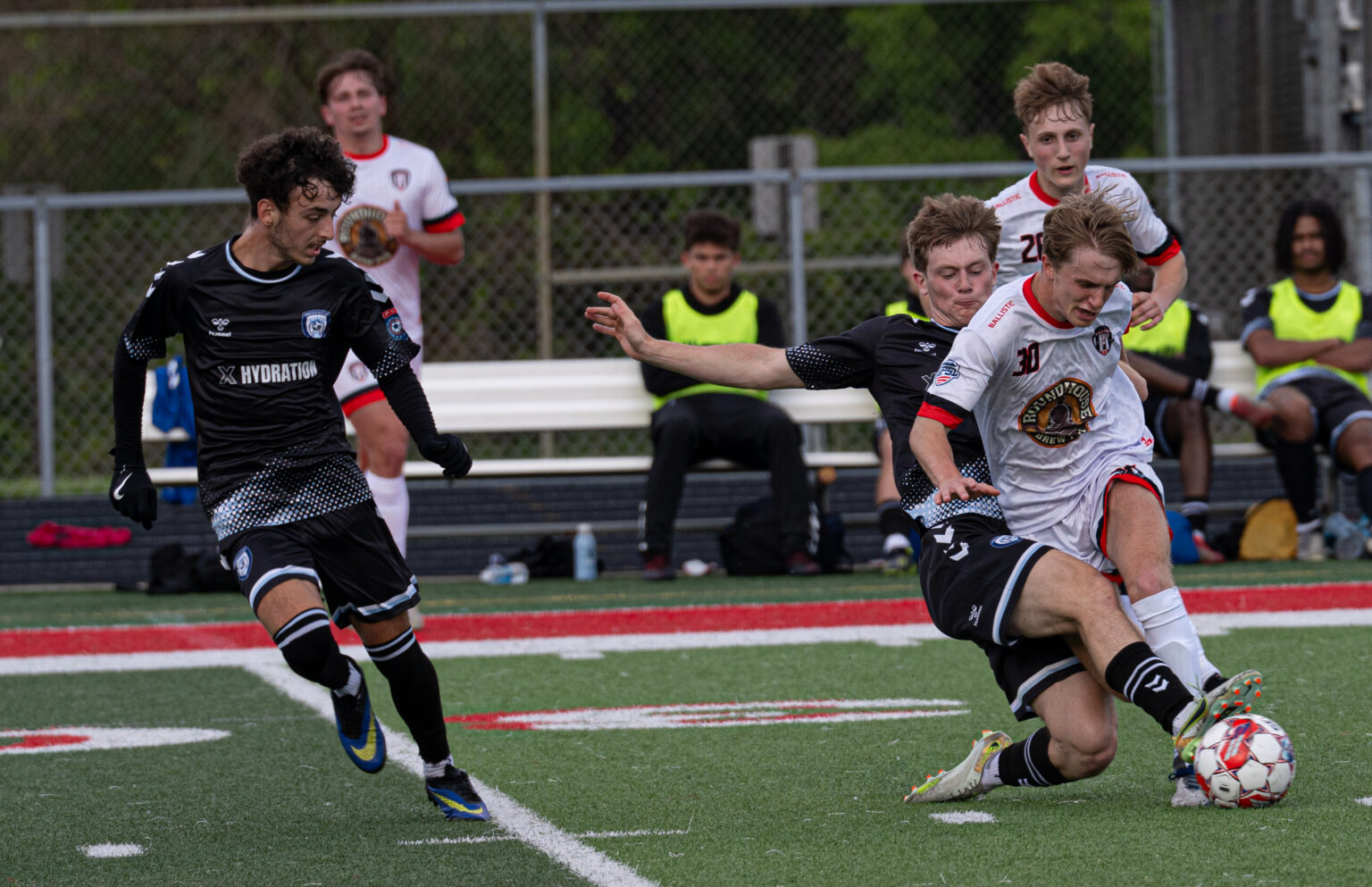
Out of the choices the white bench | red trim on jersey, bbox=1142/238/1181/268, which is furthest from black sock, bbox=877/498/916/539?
red trim on jersey, bbox=1142/238/1181/268

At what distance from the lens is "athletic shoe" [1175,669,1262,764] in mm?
3863

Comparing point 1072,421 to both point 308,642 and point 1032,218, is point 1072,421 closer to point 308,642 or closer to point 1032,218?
point 1032,218

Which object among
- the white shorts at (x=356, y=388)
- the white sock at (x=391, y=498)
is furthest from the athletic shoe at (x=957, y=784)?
the white sock at (x=391, y=498)

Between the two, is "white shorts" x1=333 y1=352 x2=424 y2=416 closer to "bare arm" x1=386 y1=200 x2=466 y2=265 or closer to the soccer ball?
"bare arm" x1=386 y1=200 x2=466 y2=265

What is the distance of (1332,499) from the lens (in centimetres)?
1056

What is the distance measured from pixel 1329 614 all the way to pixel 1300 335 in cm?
300

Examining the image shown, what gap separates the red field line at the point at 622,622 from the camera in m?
7.96

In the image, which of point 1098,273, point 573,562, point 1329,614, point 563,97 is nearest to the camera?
point 1098,273

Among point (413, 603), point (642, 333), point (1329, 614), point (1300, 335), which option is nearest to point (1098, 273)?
point (642, 333)

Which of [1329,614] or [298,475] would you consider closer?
[298,475]

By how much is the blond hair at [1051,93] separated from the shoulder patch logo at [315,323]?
2.35 m

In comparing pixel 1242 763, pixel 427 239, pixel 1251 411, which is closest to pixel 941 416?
pixel 1242 763

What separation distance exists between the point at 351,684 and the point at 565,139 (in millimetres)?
12290

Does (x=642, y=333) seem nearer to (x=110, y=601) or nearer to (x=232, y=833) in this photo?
(x=232, y=833)
